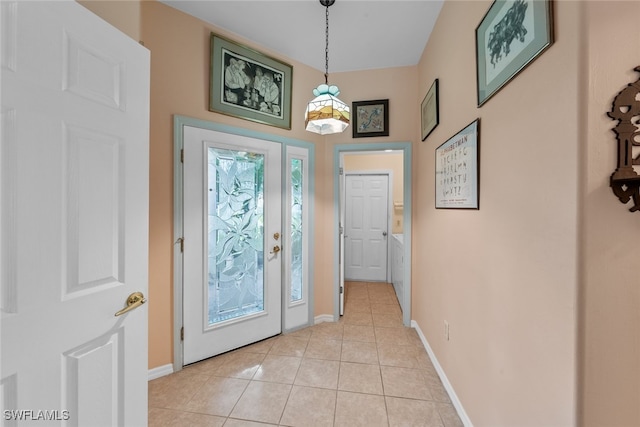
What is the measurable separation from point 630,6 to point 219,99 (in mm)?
2213

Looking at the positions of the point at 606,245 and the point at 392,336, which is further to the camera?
the point at 392,336

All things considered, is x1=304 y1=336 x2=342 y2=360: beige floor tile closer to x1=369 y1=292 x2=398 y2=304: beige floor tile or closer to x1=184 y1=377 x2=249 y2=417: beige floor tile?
x1=184 y1=377 x2=249 y2=417: beige floor tile

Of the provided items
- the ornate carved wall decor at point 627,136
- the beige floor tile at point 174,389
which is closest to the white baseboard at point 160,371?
the beige floor tile at point 174,389

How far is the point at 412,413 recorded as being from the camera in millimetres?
1486

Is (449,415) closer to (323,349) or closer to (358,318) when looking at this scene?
(323,349)

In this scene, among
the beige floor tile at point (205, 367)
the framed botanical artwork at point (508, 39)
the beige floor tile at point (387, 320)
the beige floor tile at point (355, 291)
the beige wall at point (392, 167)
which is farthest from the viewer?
the beige wall at point (392, 167)

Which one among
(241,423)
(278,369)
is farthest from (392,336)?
(241,423)

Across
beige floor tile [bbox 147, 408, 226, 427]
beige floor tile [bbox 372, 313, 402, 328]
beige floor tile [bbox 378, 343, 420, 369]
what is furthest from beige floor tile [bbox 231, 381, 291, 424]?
beige floor tile [bbox 372, 313, 402, 328]

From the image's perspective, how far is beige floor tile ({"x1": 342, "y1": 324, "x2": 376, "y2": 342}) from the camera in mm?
2338

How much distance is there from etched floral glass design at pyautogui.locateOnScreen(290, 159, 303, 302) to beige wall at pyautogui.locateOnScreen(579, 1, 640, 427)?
2.08 meters

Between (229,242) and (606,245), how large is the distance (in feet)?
7.10

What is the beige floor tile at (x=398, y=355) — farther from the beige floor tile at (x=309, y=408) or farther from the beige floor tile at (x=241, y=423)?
the beige floor tile at (x=241, y=423)

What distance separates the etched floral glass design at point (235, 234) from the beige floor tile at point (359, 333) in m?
0.92

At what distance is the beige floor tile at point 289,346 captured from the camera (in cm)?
212
